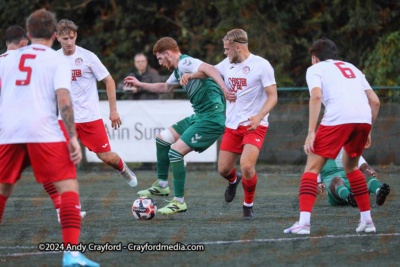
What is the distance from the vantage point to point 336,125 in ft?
20.4

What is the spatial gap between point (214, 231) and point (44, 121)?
2.38m

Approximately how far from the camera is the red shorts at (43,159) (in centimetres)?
501

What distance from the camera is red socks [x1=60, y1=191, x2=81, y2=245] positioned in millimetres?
4973

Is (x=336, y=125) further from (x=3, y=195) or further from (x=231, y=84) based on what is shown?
(x=3, y=195)

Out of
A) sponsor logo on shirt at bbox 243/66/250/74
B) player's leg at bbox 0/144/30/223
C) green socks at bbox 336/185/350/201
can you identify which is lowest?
green socks at bbox 336/185/350/201

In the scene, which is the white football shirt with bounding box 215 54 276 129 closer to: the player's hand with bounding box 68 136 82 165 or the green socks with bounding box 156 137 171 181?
the green socks with bounding box 156 137 171 181

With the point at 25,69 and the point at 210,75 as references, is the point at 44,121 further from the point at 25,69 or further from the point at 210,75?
the point at 210,75

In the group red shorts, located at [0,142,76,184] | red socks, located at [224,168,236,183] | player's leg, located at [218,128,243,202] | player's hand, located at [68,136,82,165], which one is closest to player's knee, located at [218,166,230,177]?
player's leg, located at [218,128,243,202]

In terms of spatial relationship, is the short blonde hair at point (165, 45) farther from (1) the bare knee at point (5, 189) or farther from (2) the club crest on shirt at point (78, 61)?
(1) the bare knee at point (5, 189)

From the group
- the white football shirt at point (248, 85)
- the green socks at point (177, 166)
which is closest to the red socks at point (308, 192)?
the white football shirt at point (248, 85)

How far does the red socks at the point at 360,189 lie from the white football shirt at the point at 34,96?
9.94 feet

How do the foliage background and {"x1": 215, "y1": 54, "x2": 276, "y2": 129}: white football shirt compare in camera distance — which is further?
the foliage background

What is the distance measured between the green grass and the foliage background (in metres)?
7.99

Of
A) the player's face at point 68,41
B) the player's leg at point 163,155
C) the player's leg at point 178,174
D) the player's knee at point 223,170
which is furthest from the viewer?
the player's leg at point 163,155
